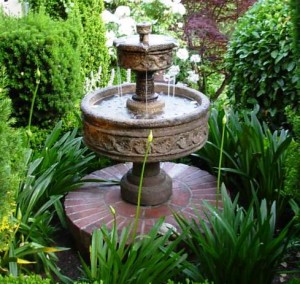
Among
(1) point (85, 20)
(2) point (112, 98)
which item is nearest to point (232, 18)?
(1) point (85, 20)

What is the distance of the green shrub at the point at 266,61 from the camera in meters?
4.46

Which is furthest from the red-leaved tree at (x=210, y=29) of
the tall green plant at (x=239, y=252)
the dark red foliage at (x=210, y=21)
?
the tall green plant at (x=239, y=252)

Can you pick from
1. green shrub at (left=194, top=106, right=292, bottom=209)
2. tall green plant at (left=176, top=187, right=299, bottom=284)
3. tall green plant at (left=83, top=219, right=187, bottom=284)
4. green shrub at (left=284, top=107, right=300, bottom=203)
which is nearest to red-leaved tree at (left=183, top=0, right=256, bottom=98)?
green shrub at (left=194, top=106, right=292, bottom=209)

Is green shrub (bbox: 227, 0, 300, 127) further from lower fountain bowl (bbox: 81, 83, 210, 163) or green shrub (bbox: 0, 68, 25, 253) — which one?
green shrub (bbox: 0, 68, 25, 253)

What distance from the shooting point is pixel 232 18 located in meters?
7.44

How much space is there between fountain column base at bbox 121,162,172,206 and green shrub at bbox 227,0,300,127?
1.45 meters

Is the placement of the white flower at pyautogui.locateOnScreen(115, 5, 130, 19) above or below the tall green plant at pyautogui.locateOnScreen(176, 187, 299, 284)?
above

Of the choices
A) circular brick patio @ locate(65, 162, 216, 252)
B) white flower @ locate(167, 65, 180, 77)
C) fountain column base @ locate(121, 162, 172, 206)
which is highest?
white flower @ locate(167, 65, 180, 77)

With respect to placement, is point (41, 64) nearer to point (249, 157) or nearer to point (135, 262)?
point (249, 157)

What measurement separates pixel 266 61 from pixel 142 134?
5.85ft

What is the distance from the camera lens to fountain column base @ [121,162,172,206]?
382 centimetres

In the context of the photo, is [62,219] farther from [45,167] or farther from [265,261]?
[265,261]

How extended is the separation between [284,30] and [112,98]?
1717 mm

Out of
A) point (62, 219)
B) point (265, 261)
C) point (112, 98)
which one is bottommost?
point (62, 219)
